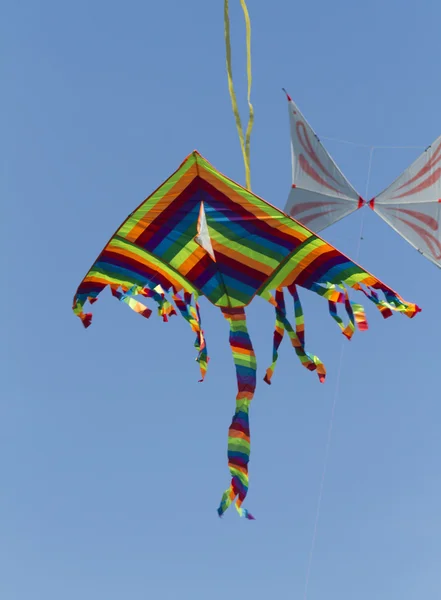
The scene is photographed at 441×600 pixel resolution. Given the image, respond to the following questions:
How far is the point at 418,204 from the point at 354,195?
119 cm

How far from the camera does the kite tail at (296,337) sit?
12969 mm

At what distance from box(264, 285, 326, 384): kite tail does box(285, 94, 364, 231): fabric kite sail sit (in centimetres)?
566

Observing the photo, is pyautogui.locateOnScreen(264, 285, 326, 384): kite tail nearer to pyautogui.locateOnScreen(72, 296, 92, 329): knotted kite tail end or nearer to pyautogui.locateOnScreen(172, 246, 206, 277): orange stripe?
pyautogui.locateOnScreen(172, 246, 206, 277): orange stripe

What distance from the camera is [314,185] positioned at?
61.7 ft

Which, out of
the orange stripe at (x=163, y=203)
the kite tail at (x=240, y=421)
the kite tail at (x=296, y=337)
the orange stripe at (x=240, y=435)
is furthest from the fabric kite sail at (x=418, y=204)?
the orange stripe at (x=240, y=435)

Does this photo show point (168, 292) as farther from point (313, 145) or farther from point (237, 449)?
point (313, 145)

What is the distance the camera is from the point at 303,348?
13008 millimetres

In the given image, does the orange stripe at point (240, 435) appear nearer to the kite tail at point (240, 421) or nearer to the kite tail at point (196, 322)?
the kite tail at point (240, 421)

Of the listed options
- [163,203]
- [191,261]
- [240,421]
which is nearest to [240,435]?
[240,421]

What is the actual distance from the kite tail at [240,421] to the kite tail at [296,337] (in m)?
0.46

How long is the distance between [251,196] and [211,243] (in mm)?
868

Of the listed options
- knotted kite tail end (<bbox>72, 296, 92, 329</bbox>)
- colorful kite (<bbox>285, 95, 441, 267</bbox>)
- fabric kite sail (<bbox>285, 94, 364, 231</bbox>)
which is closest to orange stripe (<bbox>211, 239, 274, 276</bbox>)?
knotted kite tail end (<bbox>72, 296, 92, 329</bbox>)

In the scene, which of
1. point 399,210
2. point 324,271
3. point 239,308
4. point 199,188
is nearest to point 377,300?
point 324,271

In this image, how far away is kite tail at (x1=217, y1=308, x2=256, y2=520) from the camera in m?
12.0
